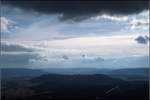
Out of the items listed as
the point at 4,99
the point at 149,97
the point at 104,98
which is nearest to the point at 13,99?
the point at 4,99

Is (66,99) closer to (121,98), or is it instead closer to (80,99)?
(80,99)

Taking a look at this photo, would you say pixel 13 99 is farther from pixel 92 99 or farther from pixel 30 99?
pixel 92 99

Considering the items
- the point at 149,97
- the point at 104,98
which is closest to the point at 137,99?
the point at 149,97

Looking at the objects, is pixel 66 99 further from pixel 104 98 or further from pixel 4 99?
pixel 4 99

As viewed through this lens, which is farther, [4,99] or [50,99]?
[50,99]

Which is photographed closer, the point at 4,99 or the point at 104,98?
the point at 4,99

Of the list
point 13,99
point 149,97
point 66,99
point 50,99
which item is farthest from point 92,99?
point 13,99

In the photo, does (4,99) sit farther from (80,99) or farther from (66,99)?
(80,99)
